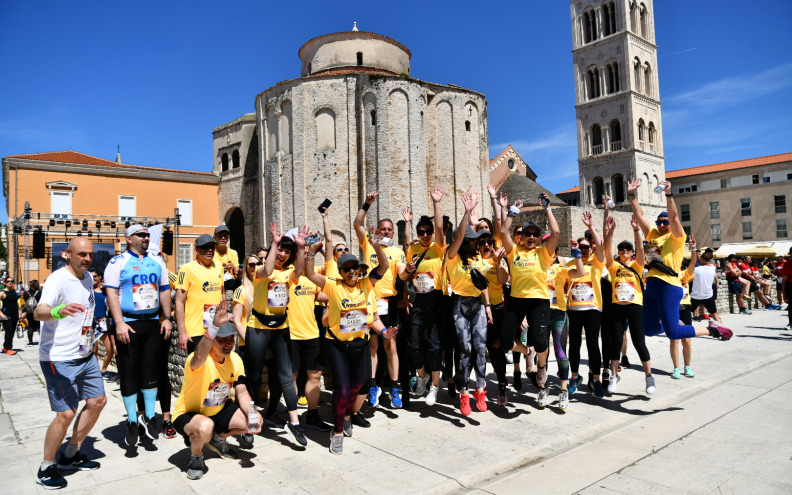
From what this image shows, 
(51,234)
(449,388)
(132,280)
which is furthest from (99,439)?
(51,234)

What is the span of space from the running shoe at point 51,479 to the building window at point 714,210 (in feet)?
216

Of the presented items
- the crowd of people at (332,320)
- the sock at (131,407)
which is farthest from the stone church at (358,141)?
the sock at (131,407)

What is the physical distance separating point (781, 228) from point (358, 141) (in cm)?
4769

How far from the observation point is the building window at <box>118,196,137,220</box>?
34.9 meters

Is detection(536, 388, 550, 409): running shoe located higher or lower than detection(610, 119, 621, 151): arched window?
lower

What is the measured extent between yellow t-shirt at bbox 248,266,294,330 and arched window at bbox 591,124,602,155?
5428 centimetres

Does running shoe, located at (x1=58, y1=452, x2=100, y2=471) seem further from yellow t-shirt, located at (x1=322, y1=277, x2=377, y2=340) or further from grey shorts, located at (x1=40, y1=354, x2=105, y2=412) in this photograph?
yellow t-shirt, located at (x1=322, y1=277, x2=377, y2=340)

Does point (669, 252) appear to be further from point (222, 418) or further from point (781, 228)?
point (781, 228)

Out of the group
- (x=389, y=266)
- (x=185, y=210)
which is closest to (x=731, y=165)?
(x=185, y=210)

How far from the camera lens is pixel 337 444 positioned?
14.9 feet

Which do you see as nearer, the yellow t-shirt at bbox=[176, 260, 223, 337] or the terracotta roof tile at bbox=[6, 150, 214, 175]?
the yellow t-shirt at bbox=[176, 260, 223, 337]

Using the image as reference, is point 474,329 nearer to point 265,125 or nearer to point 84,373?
point 84,373

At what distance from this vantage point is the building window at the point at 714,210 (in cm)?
5650

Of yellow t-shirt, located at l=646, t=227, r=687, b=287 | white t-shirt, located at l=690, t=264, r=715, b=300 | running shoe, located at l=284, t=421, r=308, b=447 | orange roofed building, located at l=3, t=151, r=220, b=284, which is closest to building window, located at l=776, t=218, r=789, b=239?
white t-shirt, located at l=690, t=264, r=715, b=300
